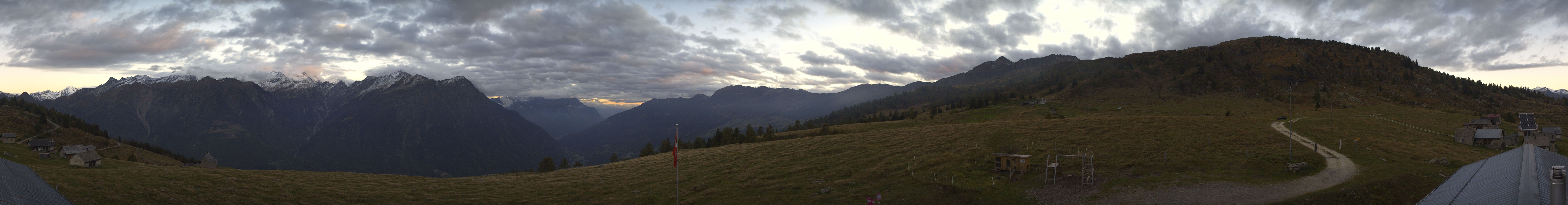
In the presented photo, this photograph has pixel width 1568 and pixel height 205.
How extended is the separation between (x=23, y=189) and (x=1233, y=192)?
217 feet

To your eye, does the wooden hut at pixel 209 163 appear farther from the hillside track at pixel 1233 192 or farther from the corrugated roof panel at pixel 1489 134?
the corrugated roof panel at pixel 1489 134

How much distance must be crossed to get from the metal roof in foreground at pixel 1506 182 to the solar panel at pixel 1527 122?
5514 cm

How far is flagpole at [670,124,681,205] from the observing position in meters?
34.7

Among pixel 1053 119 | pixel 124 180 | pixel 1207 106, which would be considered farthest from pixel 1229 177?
pixel 1207 106

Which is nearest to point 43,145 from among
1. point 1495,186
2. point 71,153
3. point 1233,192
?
point 71,153

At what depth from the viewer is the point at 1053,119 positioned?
110250 millimetres

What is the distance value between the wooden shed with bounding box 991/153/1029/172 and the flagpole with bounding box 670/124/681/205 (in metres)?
26.2

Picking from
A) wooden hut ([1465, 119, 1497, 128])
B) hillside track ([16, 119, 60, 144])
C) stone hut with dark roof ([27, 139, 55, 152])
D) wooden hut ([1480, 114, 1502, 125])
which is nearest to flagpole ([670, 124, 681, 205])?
wooden hut ([1465, 119, 1497, 128])

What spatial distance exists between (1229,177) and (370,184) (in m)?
73.7

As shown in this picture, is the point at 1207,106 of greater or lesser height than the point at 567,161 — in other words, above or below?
above

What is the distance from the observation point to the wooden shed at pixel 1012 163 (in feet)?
158

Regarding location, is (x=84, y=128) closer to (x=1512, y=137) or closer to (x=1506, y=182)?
(x=1506, y=182)

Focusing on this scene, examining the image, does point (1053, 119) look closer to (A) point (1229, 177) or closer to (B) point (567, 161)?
(A) point (1229, 177)

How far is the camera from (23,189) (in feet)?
94.6
